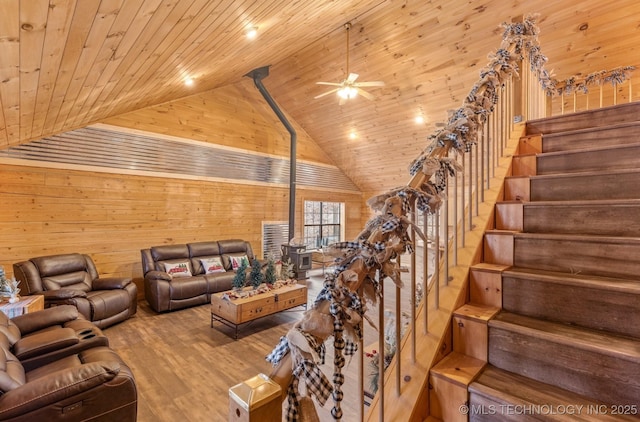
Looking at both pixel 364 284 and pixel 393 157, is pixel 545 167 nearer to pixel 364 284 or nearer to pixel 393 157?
pixel 364 284

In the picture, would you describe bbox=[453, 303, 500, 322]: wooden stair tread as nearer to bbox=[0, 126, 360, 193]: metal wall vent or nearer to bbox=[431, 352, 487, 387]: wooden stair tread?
bbox=[431, 352, 487, 387]: wooden stair tread

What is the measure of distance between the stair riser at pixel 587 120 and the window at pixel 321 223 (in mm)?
5974

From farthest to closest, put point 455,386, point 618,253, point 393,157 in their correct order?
point 393,157 → point 618,253 → point 455,386

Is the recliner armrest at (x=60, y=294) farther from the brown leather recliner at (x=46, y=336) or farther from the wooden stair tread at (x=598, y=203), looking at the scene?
the wooden stair tread at (x=598, y=203)

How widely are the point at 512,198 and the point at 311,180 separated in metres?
6.22

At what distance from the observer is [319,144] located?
803 centimetres

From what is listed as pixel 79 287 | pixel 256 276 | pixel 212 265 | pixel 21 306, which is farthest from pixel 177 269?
pixel 21 306

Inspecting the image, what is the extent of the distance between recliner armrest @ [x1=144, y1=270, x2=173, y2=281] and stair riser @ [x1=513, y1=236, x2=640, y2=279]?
4584 mm

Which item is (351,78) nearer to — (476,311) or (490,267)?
(490,267)

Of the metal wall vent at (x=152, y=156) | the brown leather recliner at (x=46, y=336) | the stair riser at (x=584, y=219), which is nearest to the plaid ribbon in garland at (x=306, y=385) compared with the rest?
the stair riser at (x=584, y=219)

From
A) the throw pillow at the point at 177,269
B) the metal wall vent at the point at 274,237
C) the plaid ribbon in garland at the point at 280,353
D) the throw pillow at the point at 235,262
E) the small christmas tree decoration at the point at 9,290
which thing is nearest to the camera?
A: the plaid ribbon in garland at the point at 280,353

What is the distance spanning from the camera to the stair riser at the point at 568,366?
96cm

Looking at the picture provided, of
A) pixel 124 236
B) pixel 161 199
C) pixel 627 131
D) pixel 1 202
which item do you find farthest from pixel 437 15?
pixel 1 202

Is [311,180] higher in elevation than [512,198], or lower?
higher
